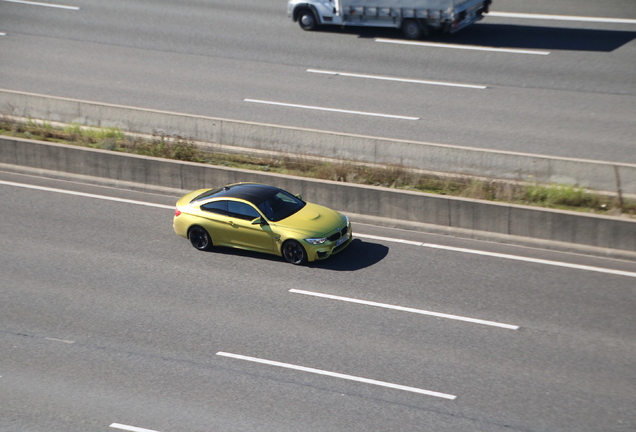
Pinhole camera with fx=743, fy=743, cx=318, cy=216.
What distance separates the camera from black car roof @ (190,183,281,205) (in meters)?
14.8

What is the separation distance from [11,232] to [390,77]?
41.2 ft

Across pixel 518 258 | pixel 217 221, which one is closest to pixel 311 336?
pixel 217 221

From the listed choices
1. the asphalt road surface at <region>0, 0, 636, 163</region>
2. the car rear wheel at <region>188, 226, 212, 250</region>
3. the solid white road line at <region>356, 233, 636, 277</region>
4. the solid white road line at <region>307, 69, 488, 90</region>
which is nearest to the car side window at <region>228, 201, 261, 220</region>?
the car rear wheel at <region>188, 226, 212, 250</region>

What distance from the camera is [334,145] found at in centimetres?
1811

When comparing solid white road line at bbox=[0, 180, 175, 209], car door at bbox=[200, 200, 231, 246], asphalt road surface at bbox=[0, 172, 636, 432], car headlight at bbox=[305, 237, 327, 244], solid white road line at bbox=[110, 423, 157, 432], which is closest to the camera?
solid white road line at bbox=[110, 423, 157, 432]

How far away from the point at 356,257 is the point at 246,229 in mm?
2209

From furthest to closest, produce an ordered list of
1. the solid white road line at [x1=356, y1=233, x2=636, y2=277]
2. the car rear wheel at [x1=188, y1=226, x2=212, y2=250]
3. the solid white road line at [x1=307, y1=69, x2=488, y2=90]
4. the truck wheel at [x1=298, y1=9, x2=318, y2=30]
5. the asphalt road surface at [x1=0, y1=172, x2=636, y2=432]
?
the truck wheel at [x1=298, y1=9, x2=318, y2=30] → the solid white road line at [x1=307, y1=69, x2=488, y2=90] → the car rear wheel at [x1=188, y1=226, x2=212, y2=250] → the solid white road line at [x1=356, y1=233, x2=636, y2=277] → the asphalt road surface at [x1=0, y1=172, x2=636, y2=432]

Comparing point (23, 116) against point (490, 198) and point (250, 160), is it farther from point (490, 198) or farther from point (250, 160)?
point (490, 198)

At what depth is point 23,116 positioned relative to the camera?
21453 mm

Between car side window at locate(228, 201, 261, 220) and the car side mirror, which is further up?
car side window at locate(228, 201, 261, 220)

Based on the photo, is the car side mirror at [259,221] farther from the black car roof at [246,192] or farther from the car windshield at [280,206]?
the black car roof at [246,192]

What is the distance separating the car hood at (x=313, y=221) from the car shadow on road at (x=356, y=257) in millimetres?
663

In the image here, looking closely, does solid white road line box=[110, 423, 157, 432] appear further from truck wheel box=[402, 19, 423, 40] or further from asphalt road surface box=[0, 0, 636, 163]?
truck wheel box=[402, 19, 423, 40]

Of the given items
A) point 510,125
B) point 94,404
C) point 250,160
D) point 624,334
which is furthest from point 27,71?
point 624,334
